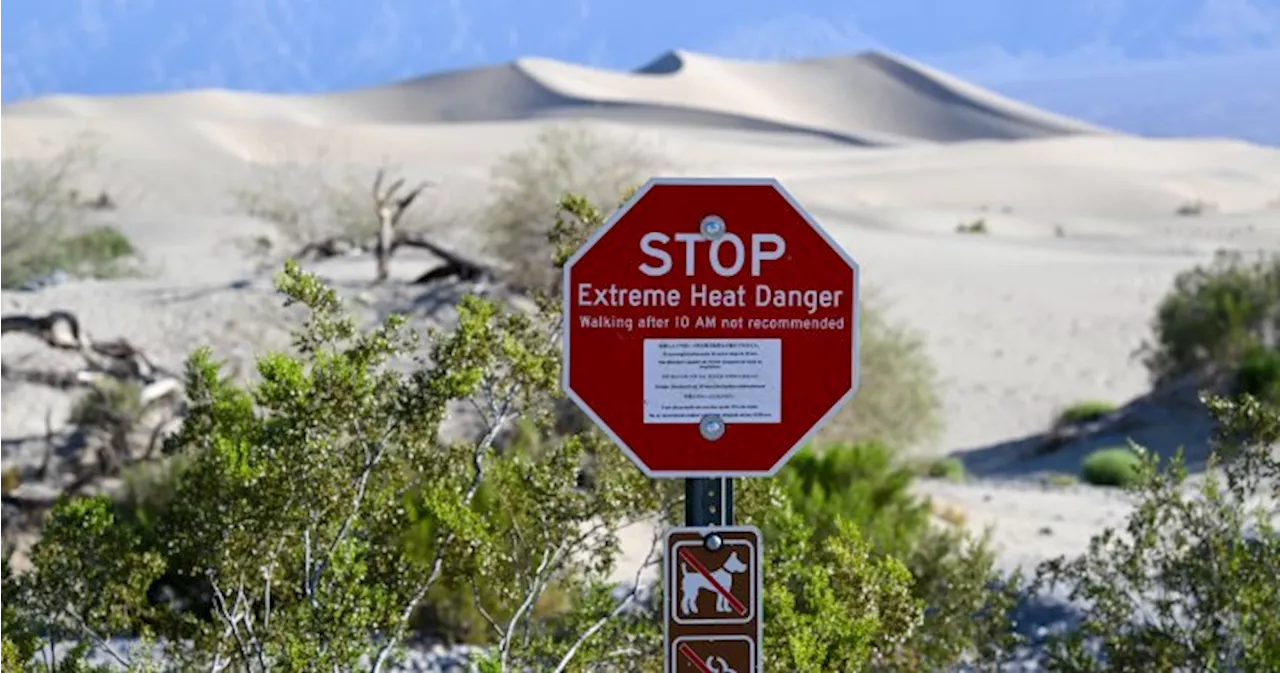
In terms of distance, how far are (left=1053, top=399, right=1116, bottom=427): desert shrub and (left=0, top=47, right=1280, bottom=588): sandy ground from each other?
1.08m

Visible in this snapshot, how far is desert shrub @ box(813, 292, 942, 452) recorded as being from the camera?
58.7 feet

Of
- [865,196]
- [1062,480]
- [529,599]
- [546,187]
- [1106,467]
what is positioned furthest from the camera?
[865,196]

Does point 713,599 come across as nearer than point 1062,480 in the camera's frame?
Yes

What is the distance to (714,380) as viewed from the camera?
12.2 feet

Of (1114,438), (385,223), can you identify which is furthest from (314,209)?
(1114,438)

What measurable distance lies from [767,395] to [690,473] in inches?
8.0

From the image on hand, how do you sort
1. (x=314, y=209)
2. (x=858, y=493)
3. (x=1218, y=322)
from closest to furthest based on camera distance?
(x=858, y=493) → (x=1218, y=322) → (x=314, y=209)

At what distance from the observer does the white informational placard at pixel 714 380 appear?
369 cm

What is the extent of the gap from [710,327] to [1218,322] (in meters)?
18.6

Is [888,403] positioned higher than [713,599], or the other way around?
[713,599]

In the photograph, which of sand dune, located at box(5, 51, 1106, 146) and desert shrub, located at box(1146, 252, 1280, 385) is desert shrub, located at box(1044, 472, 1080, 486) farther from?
sand dune, located at box(5, 51, 1106, 146)

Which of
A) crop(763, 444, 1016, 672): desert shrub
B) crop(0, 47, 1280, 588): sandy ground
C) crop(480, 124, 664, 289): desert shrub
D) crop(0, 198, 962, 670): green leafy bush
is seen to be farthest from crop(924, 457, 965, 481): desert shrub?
crop(0, 198, 962, 670): green leafy bush

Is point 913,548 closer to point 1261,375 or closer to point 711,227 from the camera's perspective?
point 711,227

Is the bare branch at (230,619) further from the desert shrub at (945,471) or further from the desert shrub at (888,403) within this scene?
the desert shrub at (945,471)
